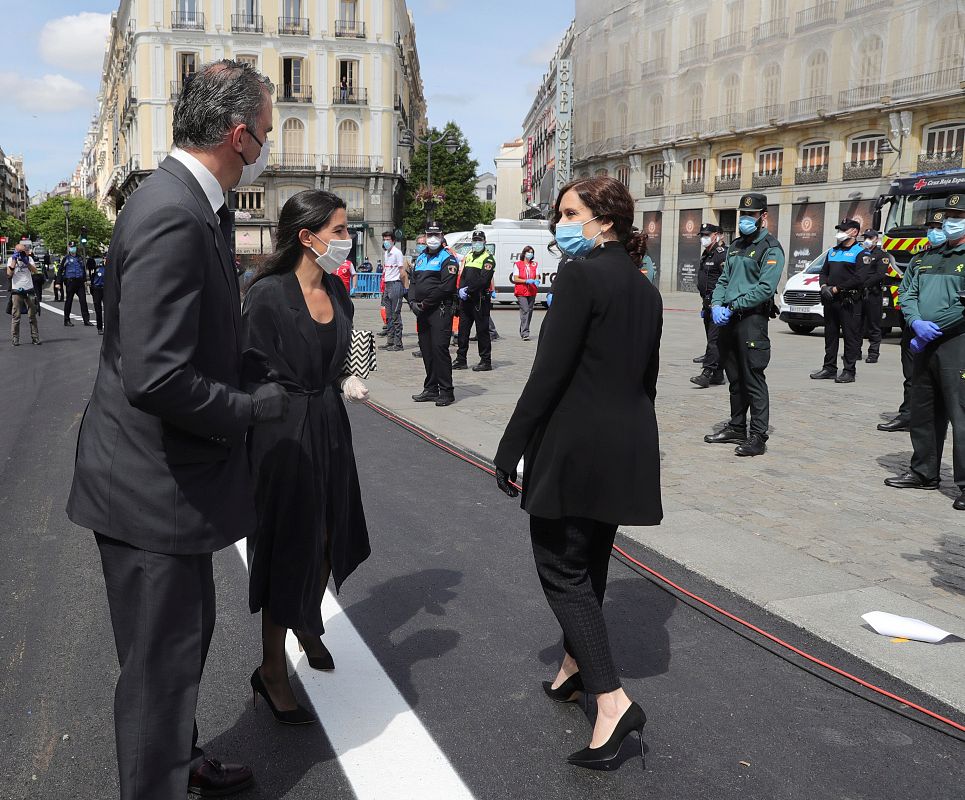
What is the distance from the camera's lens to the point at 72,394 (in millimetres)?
10820

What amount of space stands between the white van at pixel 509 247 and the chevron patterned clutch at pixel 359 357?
76.2 feet

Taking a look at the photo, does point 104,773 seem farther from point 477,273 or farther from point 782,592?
point 477,273

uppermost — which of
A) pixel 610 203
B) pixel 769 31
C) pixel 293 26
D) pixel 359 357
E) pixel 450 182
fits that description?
pixel 293 26

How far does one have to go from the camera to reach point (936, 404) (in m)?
6.56

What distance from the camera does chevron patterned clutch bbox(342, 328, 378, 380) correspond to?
334cm

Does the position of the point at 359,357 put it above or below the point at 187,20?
below

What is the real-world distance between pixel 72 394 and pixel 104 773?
29.0 feet

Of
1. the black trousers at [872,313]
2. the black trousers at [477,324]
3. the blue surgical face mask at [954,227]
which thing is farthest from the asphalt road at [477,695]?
the black trousers at [872,313]

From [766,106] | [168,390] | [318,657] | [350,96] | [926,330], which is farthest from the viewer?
[350,96]

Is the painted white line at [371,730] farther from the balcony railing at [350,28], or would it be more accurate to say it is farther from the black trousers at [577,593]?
the balcony railing at [350,28]

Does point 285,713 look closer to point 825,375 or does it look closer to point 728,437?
point 728,437

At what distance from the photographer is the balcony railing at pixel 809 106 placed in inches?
1364

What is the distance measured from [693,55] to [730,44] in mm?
1831

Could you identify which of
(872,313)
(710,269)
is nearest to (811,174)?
(872,313)
